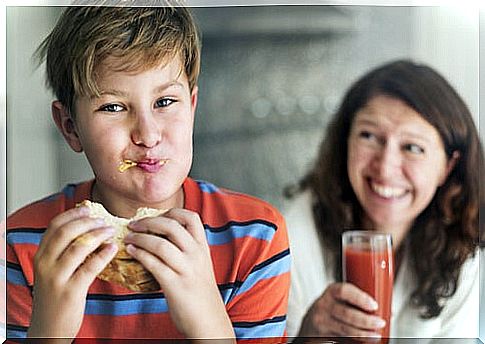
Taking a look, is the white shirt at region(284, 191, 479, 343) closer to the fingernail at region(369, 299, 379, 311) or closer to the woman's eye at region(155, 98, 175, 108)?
the fingernail at region(369, 299, 379, 311)

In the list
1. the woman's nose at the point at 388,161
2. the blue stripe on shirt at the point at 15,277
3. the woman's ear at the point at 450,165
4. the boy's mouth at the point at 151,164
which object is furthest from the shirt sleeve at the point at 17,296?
the woman's ear at the point at 450,165

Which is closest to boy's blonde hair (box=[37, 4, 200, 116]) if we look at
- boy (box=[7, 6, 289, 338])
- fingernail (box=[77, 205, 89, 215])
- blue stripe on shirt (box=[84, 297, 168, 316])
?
boy (box=[7, 6, 289, 338])

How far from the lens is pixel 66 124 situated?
6.42 feet

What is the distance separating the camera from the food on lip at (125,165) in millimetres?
1938

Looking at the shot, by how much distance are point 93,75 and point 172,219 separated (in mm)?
346

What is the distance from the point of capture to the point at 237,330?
77.5 inches

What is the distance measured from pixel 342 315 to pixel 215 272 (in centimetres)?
29

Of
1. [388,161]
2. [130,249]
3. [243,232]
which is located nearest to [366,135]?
[388,161]

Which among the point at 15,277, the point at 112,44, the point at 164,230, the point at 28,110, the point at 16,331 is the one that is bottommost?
the point at 16,331

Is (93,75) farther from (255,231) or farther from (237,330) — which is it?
(237,330)

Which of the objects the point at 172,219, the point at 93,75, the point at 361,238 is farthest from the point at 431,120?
the point at 93,75

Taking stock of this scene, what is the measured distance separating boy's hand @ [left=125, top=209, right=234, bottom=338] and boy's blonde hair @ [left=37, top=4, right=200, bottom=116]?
300 mm

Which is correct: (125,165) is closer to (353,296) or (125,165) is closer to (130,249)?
(130,249)

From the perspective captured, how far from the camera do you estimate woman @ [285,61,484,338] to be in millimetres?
1944
